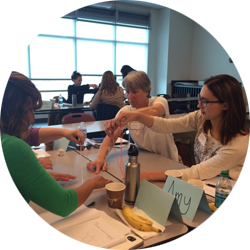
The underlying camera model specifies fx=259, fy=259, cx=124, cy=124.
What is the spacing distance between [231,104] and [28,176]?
4.15 ft

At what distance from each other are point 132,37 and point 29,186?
8455mm

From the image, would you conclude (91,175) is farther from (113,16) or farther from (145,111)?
(113,16)

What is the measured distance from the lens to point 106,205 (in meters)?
1.36

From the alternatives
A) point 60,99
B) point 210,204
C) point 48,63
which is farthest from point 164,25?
point 210,204

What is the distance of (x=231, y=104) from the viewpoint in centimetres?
163

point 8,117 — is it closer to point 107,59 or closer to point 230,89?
point 230,89

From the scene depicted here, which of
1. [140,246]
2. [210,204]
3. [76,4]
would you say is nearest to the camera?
[76,4]

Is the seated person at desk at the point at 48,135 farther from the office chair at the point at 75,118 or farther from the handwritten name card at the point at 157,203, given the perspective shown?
the office chair at the point at 75,118

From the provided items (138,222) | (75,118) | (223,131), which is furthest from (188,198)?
(75,118)

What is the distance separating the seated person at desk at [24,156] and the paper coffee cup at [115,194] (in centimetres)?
18

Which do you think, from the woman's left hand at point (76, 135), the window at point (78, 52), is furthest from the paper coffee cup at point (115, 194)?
the window at point (78, 52)

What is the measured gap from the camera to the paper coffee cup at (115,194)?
128cm

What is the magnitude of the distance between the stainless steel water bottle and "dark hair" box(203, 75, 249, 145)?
66cm

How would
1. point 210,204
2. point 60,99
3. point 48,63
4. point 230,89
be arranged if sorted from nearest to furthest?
point 210,204, point 230,89, point 60,99, point 48,63
